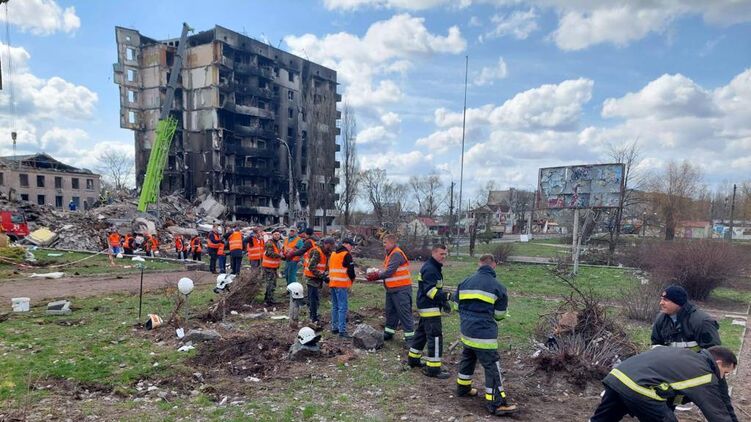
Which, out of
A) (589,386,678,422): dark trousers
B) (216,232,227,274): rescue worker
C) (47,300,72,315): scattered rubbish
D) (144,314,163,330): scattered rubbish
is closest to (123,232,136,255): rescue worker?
(216,232,227,274): rescue worker

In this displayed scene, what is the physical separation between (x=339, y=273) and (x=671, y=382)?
559 cm

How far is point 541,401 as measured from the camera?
18.9 feet

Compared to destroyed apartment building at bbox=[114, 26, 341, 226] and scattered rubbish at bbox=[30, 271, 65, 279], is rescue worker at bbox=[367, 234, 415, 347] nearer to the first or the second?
scattered rubbish at bbox=[30, 271, 65, 279]

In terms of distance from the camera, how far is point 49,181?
57.7 meters

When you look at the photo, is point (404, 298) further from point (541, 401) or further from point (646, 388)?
point (646, 388)

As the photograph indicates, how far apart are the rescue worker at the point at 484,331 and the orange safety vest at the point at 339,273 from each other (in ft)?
9.67

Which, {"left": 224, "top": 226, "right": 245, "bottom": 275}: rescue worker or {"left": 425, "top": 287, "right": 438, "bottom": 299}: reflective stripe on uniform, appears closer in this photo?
{"left": 425, "top": 287, "right": 438, "bottom": 299}: reflective stripe on uniform

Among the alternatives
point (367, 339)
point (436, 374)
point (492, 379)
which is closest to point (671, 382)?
point (492, 379)

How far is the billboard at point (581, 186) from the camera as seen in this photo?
23297 millimetres

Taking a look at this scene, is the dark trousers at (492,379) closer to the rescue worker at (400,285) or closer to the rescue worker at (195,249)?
the rescue worker at (400,285)

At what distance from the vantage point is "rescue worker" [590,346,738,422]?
3461 millimetres

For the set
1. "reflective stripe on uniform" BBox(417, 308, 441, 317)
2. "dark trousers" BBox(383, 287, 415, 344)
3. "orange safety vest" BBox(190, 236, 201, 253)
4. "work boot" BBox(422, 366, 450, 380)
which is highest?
"reflective stripe on uniform" BBox(417, 308, 441, 317)

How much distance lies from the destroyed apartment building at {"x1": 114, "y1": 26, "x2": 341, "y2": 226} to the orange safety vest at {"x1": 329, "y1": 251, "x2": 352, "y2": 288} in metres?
40.3

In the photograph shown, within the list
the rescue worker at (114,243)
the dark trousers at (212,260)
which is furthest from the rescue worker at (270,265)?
the rescue worker at (114,243)
